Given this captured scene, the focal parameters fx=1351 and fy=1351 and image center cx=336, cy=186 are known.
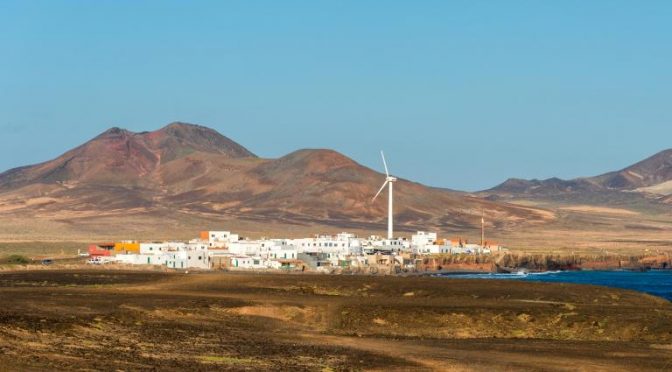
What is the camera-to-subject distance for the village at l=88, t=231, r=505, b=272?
488 feet

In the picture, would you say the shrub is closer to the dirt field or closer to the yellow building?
the yellow building

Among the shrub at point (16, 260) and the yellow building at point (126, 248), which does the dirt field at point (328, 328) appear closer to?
the shrub at point (16, 260)

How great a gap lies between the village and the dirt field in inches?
2076

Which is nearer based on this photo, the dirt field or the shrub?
the dirt field

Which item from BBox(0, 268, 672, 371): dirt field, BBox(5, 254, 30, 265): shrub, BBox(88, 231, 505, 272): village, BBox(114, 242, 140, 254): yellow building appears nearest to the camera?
BBox(0, 268, 672, 371): dirt field

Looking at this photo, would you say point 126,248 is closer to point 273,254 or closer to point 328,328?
point 273,254

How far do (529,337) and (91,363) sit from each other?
87.3ft

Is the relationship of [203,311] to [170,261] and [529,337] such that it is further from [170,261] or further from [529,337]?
[170,261]

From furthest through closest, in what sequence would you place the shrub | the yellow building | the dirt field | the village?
the yellow building < the village < the shrub < the dirt field

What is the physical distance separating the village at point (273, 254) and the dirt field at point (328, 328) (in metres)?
52.7

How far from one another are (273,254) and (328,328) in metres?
102

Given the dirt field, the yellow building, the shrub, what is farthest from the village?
the dirt field

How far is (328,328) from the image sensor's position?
6481cm

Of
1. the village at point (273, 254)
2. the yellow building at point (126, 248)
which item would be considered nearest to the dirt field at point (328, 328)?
the village at point (273, 254)
